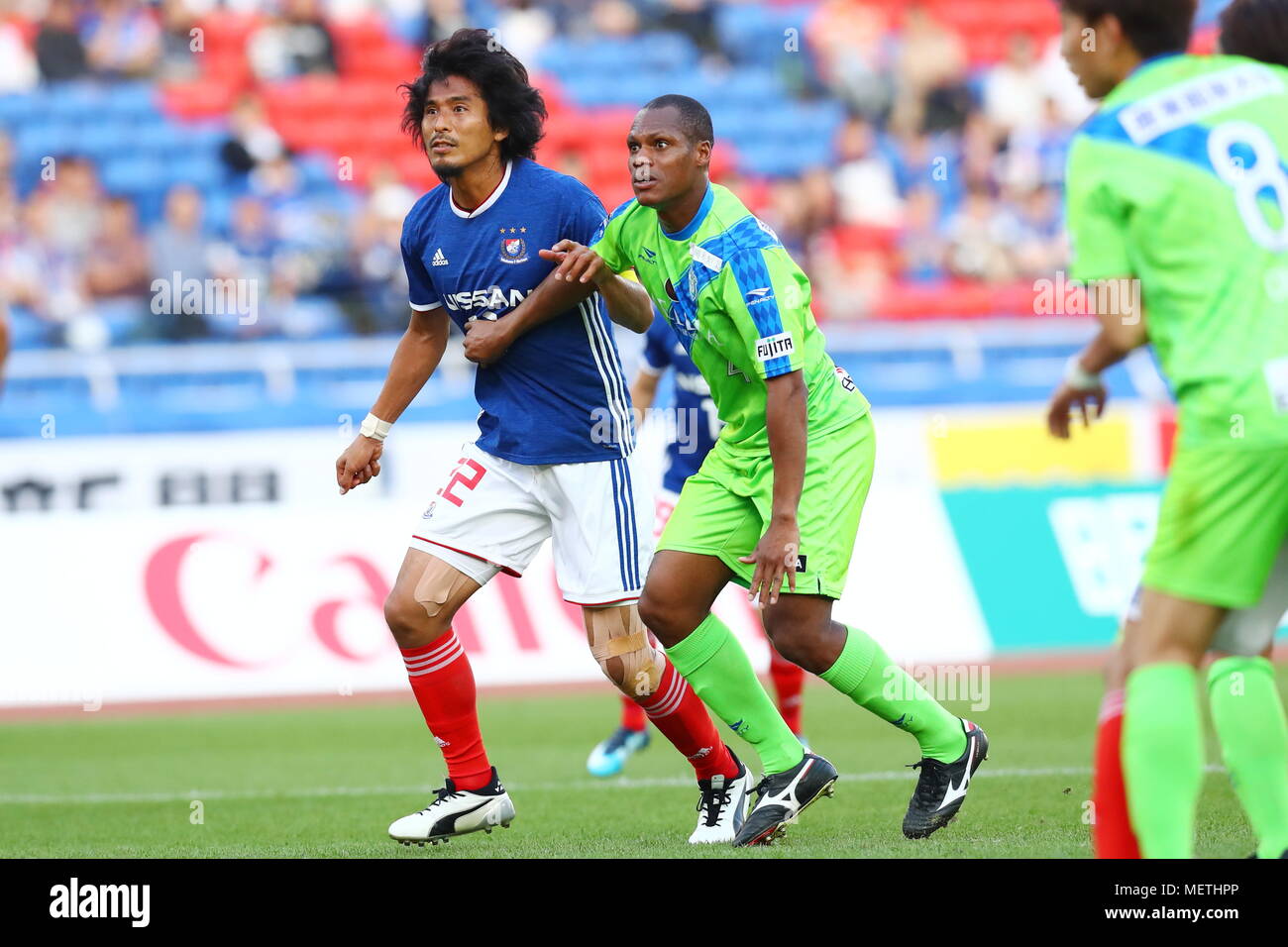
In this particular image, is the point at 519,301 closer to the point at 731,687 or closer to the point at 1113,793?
the point at 731,687

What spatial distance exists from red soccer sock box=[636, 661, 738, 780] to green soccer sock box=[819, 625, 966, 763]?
52 centimetres

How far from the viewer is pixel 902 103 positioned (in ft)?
65.2

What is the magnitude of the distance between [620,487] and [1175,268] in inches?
102

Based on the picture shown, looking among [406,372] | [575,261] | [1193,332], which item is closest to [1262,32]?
[1193,332]

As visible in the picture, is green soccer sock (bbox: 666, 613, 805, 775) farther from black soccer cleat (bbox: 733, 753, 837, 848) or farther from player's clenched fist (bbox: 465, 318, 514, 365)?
player's clenched fist (bbox: 465, 318, 514, 365)

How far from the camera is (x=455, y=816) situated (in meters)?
5.75

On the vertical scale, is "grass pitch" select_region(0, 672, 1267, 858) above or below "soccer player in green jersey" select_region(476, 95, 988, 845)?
below

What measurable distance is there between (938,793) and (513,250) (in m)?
2.30

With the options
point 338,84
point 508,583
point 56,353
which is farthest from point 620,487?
point 338,84

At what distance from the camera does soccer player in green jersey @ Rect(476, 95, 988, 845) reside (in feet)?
17.4

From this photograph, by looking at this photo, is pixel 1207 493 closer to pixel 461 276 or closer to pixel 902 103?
pixel 461 276

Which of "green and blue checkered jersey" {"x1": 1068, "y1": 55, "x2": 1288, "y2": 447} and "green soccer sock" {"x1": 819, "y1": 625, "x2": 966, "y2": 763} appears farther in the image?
"green soccer sock" {"x1": 819, "y1": 625, "x2": 966, "y2": 763}

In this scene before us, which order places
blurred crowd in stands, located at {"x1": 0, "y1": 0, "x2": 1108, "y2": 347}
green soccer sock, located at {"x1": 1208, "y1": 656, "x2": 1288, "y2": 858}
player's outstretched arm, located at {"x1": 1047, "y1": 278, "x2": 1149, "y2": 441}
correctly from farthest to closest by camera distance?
blurred crowd in stands, located at {"x1": 0, "y1": 0, "x2": 1108, "y2": 347} → green soccer sock, located at {"x1": 1208, "y1": 656, "x2": 1288, "y2": 858} → player's outstretched arm, located at {"x1": 1047, "y1": 278, "x2": 1149, "y2": 441}

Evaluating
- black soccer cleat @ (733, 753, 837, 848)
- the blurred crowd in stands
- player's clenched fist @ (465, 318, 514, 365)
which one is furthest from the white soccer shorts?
the blurred crowd in stands
